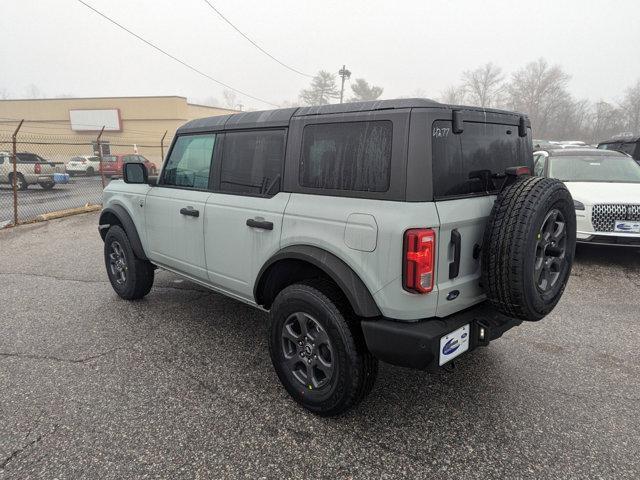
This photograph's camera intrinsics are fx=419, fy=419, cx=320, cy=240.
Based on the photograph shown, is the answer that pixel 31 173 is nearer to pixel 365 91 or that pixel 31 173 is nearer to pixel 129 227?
pixel 129 227

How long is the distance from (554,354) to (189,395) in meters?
2.85

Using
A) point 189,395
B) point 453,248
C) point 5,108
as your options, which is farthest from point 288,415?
point 5,108

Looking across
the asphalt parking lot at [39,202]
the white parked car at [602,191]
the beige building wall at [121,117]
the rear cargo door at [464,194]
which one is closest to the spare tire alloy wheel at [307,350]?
the rear cargo door at [464,194]

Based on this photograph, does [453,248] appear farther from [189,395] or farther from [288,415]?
[189,395]

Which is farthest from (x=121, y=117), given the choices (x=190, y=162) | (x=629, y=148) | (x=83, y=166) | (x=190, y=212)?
(x=190, y=212)

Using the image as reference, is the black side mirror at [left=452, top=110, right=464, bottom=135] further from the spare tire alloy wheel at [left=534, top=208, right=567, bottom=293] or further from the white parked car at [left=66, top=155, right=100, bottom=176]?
the white parked car at [left=66, top=155, right=100, bottom=176]

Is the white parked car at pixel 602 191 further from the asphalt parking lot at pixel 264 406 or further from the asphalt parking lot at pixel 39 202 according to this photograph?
the asphalt parking lot at pixel 39 202

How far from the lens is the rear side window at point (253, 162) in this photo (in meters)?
2.87

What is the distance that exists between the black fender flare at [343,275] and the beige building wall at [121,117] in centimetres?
3347

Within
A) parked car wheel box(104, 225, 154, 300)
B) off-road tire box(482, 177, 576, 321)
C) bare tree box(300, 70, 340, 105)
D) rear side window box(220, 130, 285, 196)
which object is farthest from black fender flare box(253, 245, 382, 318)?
bare tree box(300, 70, 340, 105)

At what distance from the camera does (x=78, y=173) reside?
81.3ft

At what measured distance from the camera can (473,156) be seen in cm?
248

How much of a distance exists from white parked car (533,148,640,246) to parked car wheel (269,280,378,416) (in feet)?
15.1

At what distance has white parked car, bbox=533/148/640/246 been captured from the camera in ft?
17.8
